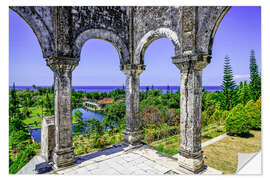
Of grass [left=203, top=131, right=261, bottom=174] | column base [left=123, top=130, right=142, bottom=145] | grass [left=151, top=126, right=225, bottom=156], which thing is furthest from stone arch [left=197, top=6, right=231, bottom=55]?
grass [left=203, top=131, right=261, bottom=174]

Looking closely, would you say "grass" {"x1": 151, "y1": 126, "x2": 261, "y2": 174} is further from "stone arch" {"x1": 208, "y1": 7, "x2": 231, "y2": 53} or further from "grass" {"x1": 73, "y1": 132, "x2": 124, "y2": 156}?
"stone arch" {"x1": 208, "y1": 7, "x2": 231, "y2": 53}

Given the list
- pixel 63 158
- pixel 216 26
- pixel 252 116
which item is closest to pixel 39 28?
pixel 63 158

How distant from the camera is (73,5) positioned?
3938mm

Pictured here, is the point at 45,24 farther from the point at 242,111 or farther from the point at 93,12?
the point at 242,111

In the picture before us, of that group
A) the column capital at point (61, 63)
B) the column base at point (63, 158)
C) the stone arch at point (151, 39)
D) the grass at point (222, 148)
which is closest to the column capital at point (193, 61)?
the stone arch at point (151, 39)

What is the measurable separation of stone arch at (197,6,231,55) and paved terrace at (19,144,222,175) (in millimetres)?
2765

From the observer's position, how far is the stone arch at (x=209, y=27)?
10.1ft

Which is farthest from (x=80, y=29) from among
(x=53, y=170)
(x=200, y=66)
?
(x=53, y=170)

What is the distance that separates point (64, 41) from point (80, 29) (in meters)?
0.59

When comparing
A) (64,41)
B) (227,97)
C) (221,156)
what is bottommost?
(221,156)

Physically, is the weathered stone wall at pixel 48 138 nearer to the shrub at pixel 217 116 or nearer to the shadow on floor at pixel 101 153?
the shadow on floor at pixel 101 153

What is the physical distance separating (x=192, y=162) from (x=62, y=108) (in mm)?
3271

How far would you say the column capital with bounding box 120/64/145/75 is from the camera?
498 centimetres

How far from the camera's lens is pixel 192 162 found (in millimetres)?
3311
